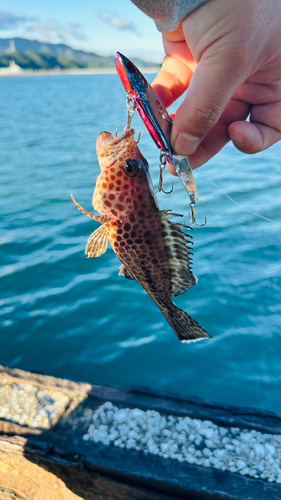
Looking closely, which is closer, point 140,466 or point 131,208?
point 131,208

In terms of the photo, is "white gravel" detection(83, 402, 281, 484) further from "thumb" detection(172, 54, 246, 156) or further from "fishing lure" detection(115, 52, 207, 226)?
"thumb" detection(172, 54, 246, 156)

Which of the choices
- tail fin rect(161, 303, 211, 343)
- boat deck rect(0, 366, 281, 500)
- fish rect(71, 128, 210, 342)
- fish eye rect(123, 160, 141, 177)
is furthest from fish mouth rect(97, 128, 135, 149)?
boat deck rect(0, 366, 281, 500)

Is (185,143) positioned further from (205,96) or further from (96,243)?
(96,243)

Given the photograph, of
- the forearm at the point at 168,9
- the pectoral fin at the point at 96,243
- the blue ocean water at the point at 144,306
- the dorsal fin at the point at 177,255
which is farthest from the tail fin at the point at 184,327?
the blue ocean water at the point at 144,306

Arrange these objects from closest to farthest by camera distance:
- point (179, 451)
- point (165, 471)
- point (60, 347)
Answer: point (165, 471) → point (179, 451) → point (60, 347)

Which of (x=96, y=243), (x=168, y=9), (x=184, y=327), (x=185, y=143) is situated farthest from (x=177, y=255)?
(x=168, y=9)

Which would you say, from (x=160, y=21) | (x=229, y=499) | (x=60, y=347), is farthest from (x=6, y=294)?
(x=160, y=21)

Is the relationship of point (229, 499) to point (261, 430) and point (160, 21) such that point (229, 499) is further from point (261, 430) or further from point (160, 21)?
point (160, 21)
